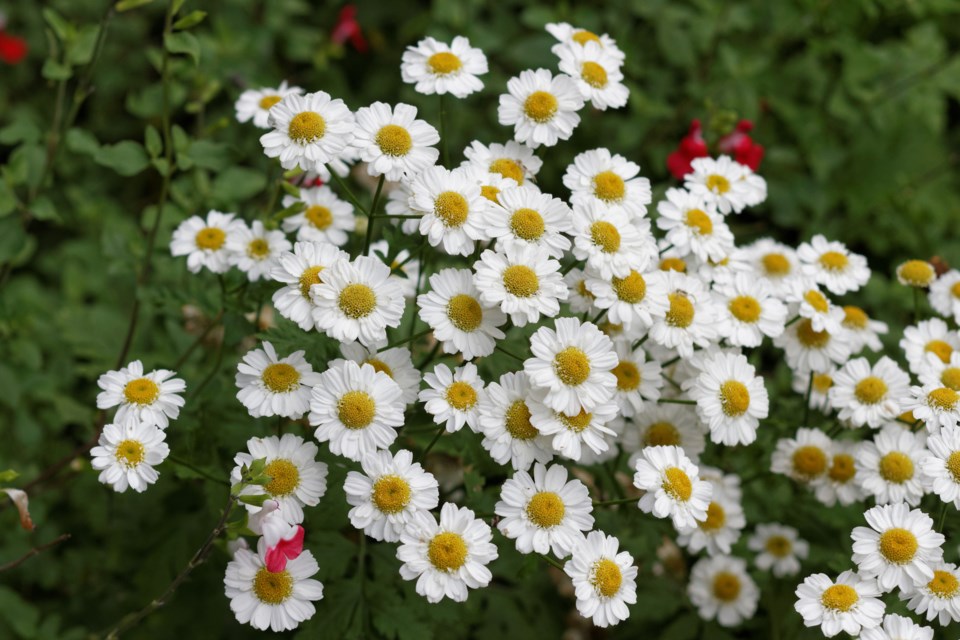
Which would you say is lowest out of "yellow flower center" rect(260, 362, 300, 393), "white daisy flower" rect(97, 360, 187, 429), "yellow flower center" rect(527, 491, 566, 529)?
"white daisy flower" rect(97, 360, 187, 429)

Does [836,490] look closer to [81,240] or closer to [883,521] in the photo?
[883,521]

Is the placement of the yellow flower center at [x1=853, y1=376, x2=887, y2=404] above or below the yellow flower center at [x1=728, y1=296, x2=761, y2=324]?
below

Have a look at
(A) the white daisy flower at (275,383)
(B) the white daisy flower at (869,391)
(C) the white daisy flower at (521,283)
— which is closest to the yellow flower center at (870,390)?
(B) the white daisy flower at (869,391)

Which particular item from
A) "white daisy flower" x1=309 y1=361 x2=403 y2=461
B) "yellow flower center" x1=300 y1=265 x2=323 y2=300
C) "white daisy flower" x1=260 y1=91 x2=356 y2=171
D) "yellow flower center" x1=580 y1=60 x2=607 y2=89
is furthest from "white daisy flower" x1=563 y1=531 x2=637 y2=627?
"yellow flower center" x1=580 y1=60 x2=607 y2=89

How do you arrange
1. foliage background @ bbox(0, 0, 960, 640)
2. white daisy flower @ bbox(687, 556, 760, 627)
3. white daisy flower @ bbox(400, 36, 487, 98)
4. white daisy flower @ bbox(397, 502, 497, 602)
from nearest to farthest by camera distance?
1. white daisy flower @ bbox(397, 502, 497, 602)
2. white daisy flower @ bbox(400, 36, 487, 98)
3. foliage background @ bbox(0, 0, 960, 640)
4. white daisy flower @ bbox(687, 556, 760, 627)

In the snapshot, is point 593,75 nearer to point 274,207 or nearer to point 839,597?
point 274,207

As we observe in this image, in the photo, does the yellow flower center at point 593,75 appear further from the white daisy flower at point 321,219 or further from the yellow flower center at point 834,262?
the yellow flower center at point 834,262

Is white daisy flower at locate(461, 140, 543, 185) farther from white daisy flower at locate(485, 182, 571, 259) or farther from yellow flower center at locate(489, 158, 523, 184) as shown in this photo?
white daisy flower at locate(485, 182, 571, 259)
